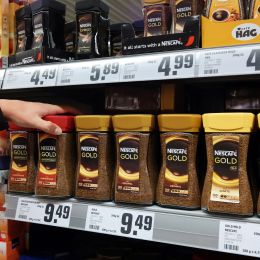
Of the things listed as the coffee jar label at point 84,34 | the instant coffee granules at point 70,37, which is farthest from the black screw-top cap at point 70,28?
the coffee jar label at point 84,34

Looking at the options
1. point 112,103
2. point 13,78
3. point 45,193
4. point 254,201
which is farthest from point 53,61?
point 254,201

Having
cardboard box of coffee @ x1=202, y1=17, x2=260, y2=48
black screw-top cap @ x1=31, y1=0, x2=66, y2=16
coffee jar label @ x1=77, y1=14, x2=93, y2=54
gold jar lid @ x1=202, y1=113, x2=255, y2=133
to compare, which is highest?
black screw-top cap @ x1=31, y1=0, x2=66, y2=16

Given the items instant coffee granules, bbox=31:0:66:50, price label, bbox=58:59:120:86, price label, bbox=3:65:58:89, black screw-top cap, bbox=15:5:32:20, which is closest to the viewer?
price label, bbox=58:59:120:86

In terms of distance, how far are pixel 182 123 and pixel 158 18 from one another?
1.23ft

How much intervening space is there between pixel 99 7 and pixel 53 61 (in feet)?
0.79

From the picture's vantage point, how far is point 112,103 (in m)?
1.22

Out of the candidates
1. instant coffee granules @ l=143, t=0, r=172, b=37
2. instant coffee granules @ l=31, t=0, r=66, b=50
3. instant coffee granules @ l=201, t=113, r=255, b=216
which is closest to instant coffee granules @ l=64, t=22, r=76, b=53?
instant coffee granules @ l=31, t=0, r=66, b=50

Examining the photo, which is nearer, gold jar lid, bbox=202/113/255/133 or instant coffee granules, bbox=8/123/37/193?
gold jar lid, bbox=202/113/255/133

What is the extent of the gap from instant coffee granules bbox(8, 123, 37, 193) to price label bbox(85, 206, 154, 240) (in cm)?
26

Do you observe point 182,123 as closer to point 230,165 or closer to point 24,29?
point 230,165

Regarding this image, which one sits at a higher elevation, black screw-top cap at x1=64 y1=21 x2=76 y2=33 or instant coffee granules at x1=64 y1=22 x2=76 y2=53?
black screw-top cap at x1=64 y1=21 x2=76 y2=33

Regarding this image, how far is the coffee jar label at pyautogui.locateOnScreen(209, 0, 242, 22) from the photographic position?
1010mm

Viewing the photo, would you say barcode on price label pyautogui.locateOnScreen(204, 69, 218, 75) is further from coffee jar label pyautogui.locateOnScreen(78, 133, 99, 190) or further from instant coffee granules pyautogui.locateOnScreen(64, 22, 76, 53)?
instant coffee granules pyautogui.locateOnScreen(64, 22, 76, 53)

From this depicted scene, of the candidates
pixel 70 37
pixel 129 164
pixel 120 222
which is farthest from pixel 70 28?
pixel 120 222
